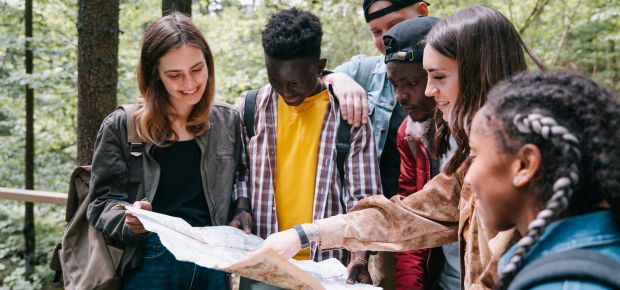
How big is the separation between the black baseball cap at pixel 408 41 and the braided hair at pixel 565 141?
1.06 m

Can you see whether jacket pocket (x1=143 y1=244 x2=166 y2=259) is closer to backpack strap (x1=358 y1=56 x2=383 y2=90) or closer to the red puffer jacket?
the red puffer jacket

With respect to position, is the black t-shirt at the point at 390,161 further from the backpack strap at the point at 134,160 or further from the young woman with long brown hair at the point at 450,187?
the backpack strap at the point at 134,160

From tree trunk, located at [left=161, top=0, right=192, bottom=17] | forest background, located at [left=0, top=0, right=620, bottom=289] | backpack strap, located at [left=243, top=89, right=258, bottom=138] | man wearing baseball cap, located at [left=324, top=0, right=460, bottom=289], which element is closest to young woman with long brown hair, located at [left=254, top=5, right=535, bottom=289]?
man wearing baseball cap, located at [left=324, top=0, right=460, bottom=289]

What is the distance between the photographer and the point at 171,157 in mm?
2441

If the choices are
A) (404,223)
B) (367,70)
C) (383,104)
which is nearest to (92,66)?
(367,70)

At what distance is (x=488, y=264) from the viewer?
1544 mm

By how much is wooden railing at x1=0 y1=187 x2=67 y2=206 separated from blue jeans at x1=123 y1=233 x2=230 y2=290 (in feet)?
6.51

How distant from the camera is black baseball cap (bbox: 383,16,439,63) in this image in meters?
2.25

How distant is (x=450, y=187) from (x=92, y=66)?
2.85 meters

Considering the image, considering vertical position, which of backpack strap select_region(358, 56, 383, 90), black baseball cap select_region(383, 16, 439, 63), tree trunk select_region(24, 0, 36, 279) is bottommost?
tree trunk select_region(24, 0, 36, 279)

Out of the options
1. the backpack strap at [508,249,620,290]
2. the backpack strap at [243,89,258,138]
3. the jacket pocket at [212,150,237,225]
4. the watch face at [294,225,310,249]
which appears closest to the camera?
the backpack strap at [508,249,620,290]

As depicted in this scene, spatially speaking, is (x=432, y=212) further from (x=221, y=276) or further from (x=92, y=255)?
(x=92, y=255)

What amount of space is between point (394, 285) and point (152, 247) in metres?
1.05

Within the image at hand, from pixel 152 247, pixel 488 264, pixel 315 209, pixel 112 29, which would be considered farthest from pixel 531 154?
pixel 112 29
